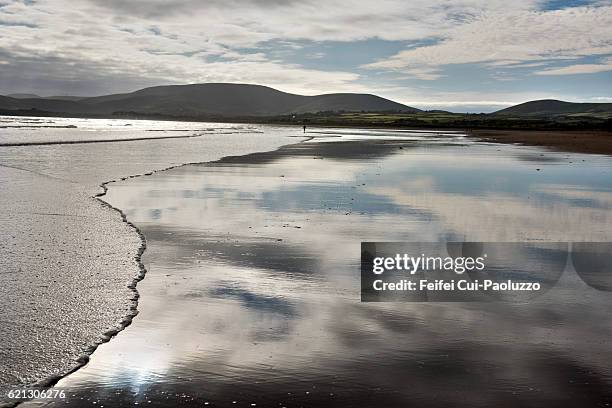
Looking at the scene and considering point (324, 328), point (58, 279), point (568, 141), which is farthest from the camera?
point (568, 141)

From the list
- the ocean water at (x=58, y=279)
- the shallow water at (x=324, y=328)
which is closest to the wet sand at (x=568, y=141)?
the shallow water at (x=324, y=328)

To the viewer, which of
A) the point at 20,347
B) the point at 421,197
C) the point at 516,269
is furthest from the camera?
the point at 421,197

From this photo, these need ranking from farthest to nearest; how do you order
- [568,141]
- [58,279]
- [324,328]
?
[568,141] < [58,279] < [324,328]

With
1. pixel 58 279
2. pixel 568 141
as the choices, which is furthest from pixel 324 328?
pixel 568 141

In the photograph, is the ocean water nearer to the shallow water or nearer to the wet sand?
the shallow water

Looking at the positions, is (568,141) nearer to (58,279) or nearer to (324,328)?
(324,328)

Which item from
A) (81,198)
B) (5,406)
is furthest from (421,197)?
(5,406)

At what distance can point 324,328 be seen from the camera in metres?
7.62

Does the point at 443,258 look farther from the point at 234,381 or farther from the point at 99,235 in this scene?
the point at 99,235

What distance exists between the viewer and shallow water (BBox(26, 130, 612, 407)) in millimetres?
5879

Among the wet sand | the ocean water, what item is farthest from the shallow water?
the wet sand

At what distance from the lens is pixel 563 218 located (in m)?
16.2

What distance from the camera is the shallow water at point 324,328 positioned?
5.88 metres

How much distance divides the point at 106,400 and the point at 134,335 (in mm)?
1667
